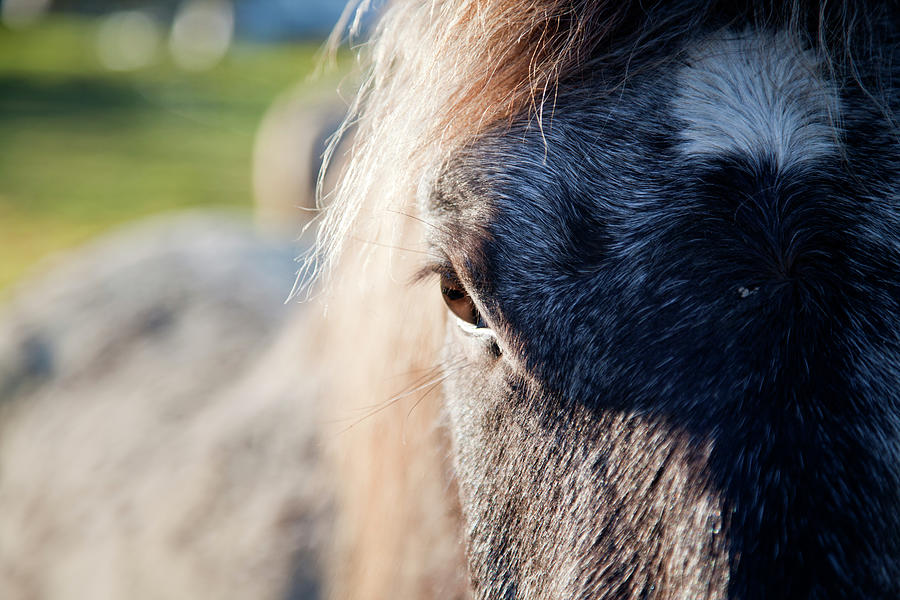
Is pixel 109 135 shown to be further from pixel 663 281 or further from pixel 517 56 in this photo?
pixel 663 281

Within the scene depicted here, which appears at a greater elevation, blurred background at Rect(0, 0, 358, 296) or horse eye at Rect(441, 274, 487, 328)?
horse eye at Rect(441, 274, 487, 328)

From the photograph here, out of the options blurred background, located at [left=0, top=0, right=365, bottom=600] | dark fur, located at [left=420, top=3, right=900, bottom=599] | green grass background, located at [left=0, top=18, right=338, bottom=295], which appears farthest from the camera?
green grass background, located at [left=0, top=18, right=338, bottom=295]

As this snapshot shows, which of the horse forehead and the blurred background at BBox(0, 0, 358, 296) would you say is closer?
the horse forehead

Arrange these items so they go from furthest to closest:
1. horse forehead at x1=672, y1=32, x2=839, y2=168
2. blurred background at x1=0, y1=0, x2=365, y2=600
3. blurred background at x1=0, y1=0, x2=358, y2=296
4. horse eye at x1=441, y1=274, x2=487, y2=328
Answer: blurred background at x1=0, y1=0, x2=358, y2=296
blurred background at x1=0, y1=0, x2=365, y2=600
horse eye at x1=441, y1=274, x2=487, y2=328
horse forehead at x1=672, y1=32, x2=839, y2=168

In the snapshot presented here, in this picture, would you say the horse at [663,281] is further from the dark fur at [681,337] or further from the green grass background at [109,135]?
the green grass background at [109,135]

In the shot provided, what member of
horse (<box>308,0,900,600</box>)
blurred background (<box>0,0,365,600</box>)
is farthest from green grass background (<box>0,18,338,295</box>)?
horse (<box>308,0,900,600</box>)

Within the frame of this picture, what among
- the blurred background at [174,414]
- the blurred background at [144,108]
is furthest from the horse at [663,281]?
the blurred background at [144,108]

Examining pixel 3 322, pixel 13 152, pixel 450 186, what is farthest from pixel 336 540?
pixel 13 152

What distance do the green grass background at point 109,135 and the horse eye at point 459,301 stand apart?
137 inches

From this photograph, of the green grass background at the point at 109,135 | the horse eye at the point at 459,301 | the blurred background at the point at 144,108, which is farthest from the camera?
the green grass background at the point at 109,135

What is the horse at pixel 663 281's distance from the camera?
2.53 feet

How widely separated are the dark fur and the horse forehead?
2 centimetres

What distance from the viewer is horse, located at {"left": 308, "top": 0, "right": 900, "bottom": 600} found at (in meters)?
0.77

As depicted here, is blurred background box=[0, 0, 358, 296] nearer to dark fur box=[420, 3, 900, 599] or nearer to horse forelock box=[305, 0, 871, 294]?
horse forelock box=[305, 0, 871, 294]
